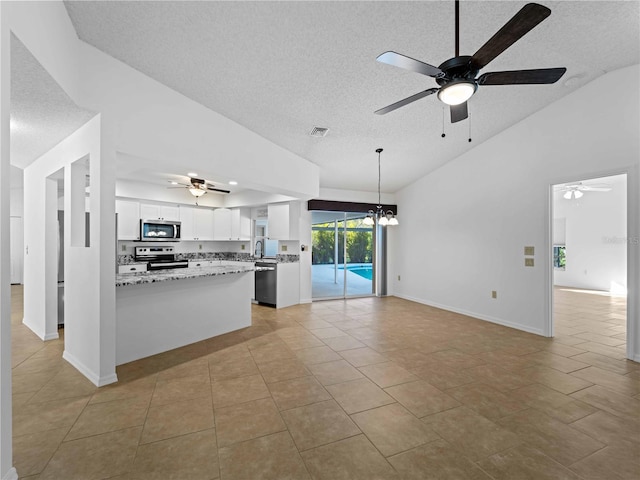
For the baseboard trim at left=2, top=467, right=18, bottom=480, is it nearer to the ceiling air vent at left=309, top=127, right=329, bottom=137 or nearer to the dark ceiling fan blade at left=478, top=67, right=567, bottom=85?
the dark ceiling fan blade at left=478, top=67, right=567, bottom=85

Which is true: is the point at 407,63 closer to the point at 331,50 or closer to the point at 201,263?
the point at 331,50

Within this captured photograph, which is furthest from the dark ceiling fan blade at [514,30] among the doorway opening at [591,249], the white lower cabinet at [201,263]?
the white lower cabinet at [201,263]

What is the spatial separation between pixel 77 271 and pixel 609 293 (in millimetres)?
10885

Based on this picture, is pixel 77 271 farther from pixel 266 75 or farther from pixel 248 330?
pixel 266 75

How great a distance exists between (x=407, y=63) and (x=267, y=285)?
5142mm

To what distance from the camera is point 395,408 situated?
2451mm

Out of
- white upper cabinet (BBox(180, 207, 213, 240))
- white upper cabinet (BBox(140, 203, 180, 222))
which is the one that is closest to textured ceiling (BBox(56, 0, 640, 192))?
white upper cabinet (BBox(140, 203, 180, 222))

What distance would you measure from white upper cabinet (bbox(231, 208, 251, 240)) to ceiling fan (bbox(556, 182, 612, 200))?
7678 millimetres

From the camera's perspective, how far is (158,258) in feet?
21.5

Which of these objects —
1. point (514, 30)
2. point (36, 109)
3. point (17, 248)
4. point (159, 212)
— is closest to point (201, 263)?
point (159, 212)

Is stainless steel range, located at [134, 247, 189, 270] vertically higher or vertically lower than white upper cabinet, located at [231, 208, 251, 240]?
lower

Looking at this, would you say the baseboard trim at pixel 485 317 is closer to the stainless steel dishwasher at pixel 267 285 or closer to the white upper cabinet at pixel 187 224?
the stainless steel dishwasher at pixel 267 285

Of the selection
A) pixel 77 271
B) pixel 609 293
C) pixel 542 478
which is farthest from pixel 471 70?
pixel 609 293

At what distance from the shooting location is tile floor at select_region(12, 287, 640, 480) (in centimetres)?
183
